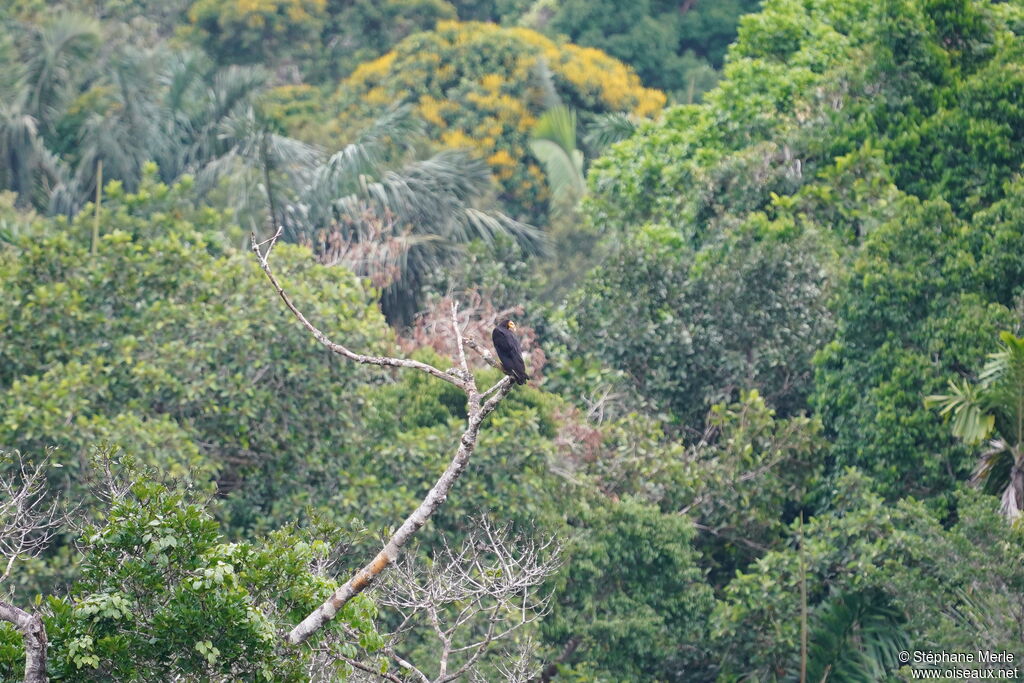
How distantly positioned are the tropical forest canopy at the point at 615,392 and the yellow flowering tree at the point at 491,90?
5569mm

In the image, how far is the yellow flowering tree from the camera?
98.0 ft

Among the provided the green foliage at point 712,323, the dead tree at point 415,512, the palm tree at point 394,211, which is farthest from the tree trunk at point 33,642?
the palm tree at point 394,211

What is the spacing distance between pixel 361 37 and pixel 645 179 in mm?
16813

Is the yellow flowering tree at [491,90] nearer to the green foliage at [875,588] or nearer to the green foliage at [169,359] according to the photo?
the green foliage at [169,359]

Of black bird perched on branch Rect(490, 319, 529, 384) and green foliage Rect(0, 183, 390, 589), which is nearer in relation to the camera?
black bird perched on branch Rect(490, 319, 529, 384)

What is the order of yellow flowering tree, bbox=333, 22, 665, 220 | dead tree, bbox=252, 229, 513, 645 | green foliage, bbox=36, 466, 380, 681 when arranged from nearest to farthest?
green foliage, bbox=36, 466, 380, 681 < dead tree, bbox=252, 229, 513, 645 < yellow flowering tree, bbox=333, 22, 665, 220

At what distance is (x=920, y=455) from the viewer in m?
14.8

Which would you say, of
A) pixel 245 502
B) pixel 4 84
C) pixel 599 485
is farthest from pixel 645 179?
pixel 4 84

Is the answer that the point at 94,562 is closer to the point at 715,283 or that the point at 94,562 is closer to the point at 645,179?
the point at 715,283

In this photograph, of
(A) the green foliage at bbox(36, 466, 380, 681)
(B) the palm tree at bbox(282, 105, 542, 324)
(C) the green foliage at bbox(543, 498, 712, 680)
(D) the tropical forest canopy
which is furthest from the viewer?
(B) the palm tree at bbox(282, 105, 542, 324)

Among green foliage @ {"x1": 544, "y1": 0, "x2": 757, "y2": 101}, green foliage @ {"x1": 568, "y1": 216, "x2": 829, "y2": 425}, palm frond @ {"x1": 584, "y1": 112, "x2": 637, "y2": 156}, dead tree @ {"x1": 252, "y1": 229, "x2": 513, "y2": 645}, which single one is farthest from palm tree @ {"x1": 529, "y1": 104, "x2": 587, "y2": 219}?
dead tree @ {"x1": 252, "y1": 229, "x2": 513, "y2": 645}

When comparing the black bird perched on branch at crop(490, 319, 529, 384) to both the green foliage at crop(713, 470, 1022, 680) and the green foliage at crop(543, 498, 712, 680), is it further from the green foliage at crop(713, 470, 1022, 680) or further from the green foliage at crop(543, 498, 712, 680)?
the green foliage at crop(713, 470, 1022, 680)

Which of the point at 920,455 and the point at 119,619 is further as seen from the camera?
the point at 920,455

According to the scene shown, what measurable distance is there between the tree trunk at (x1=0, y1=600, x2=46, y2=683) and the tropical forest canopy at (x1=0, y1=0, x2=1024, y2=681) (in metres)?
0.09
